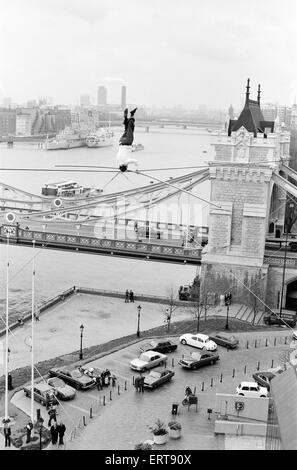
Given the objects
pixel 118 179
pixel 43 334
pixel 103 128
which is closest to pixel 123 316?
pixel 43 334

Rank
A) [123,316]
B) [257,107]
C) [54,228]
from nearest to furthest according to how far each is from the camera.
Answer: [123,316] < [257,107] < [54,228]

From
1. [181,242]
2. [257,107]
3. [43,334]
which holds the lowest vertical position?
[43,334]

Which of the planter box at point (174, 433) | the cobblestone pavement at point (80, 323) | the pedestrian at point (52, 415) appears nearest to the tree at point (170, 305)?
the cobblestone pavement at point (80, 323)

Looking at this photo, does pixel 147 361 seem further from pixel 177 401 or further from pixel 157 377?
pixel 177 401

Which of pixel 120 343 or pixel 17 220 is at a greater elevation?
pixel 17 220

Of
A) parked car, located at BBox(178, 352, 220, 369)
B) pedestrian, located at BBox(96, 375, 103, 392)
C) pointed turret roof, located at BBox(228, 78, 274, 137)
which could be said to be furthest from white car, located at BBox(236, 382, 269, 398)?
pointed turret roof, located at BBox(228, 78, 274, 137)

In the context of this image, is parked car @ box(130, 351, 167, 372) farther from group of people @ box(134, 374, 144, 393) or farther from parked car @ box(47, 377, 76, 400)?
parked car @ box(47, 377, 76, 400)

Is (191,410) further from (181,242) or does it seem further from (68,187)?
(68,187)
